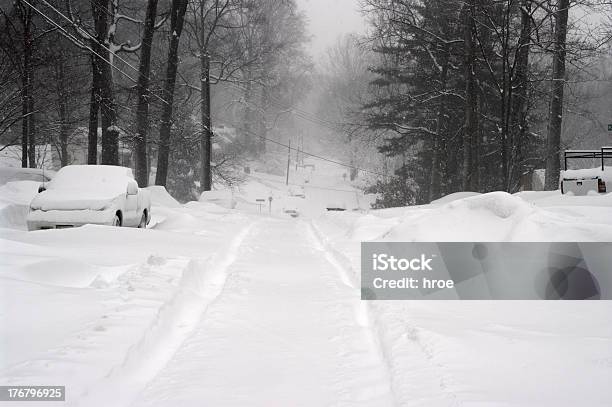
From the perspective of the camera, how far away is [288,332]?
5773 millimetres

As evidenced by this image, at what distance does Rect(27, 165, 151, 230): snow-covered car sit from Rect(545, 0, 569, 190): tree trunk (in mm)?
13667

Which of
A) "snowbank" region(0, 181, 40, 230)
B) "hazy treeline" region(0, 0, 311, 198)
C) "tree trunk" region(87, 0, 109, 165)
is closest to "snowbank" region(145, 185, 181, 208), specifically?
"hazy treeline" region(0, 0, 311, 198)

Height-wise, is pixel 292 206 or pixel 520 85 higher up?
pixel 520 85

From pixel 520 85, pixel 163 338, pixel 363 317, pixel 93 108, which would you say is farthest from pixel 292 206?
pixel 163 338

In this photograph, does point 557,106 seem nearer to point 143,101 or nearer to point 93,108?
point 143,101

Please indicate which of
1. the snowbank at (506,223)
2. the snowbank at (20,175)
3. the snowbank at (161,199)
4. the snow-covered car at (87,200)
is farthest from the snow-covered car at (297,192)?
the snowbank at (506,223)

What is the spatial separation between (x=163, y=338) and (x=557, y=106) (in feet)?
57.5

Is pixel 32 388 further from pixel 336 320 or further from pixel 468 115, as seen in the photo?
pixel 468 115

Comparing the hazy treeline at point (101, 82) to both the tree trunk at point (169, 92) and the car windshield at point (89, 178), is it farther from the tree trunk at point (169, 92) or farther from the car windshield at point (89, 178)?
the car windshield at point (89, 178)

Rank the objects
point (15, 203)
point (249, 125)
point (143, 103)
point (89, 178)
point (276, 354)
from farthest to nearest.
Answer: point (249, 125) → point (143, 103) → point (15, 203) → point (89, 178) → point (276, 354)

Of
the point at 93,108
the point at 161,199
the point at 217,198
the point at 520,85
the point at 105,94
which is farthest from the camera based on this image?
the point at 217,198

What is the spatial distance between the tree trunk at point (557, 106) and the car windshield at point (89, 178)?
14.0 m

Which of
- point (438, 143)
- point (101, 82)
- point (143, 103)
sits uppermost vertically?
point (101, 82)

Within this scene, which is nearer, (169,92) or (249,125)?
(169,92)
